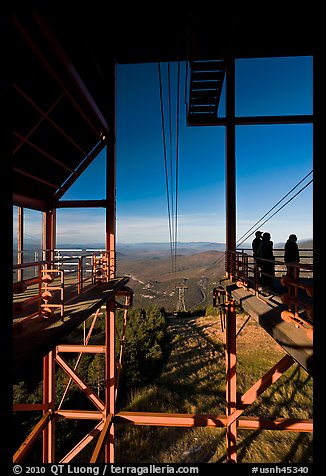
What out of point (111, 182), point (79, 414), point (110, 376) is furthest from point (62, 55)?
point (79, 414)

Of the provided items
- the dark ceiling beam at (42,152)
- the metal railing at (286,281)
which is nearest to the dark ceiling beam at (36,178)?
the dark ceiling beam at (42,152)

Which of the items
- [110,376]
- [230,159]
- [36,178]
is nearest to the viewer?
[110,376]

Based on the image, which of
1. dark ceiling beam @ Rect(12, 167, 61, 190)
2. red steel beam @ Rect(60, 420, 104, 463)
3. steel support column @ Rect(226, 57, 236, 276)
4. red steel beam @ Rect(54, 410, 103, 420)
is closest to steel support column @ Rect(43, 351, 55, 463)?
red steel beam @ Rect(54, 410, 103, 420)

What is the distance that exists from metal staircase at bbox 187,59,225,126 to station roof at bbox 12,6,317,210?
1.50 ft

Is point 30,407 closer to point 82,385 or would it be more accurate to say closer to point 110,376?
point 82,385

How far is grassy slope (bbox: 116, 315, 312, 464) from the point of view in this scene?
7535mm

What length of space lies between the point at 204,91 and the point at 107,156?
4153 mm

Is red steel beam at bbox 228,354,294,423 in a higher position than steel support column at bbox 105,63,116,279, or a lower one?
lower

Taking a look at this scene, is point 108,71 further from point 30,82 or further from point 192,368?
point 192,368

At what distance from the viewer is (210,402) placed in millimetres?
9570

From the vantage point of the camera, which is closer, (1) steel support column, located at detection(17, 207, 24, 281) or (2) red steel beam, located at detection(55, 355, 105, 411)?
(2) red steel beam, located at detection(55, 355, 105, 411)

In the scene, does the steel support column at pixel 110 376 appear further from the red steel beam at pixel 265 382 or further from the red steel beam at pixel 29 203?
the red steel beam at pixel 29 203

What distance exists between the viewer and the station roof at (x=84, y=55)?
4969mm

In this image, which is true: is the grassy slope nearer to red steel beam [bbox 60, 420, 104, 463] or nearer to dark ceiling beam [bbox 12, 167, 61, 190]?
red steel beam [bbox 60, 420, 104, 463]
